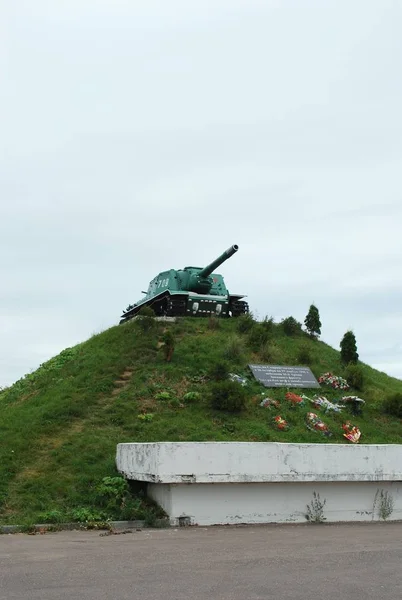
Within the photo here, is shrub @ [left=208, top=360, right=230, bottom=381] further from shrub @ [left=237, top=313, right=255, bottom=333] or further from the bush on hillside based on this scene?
shrub @ [left=237, top=313, right=255, bottom=333]

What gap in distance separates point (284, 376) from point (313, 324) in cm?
589

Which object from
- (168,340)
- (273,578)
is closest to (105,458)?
(168,340)

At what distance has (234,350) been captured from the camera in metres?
22.3

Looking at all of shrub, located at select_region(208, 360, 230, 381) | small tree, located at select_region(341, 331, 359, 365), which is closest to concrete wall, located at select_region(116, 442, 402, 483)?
shrub, located at select_region(208, 360, 230, 381)

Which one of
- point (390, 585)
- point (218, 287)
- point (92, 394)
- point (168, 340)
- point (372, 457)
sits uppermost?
point (218, 287)

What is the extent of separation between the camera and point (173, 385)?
1988cm

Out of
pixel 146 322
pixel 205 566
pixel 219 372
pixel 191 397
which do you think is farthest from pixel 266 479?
Result: pixel 146 322

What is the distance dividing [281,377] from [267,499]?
9.74 m

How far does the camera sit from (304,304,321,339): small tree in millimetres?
26812

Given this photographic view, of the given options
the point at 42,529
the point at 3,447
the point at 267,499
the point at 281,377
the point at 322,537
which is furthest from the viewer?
the point at 281,377

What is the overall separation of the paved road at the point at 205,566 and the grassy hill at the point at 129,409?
Answer: 2.47m

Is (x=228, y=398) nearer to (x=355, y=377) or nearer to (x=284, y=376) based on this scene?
(x=284, y=376)

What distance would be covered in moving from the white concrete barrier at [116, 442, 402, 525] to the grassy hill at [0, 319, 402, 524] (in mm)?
786

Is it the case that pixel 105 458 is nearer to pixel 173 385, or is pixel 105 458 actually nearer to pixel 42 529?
pixel 42 529
